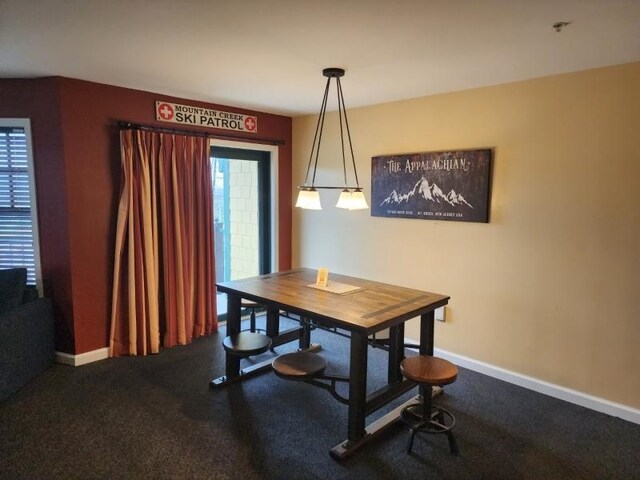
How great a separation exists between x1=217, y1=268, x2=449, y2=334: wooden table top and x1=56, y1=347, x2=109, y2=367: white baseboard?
1345mm

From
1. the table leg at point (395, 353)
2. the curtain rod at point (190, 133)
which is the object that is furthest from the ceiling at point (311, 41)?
the table leg at point (395, 353)

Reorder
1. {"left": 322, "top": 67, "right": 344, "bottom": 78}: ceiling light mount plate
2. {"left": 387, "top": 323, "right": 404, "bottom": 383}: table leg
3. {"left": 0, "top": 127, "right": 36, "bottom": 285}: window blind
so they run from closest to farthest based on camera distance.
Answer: {"left": 322, "top": 67, "right": 344, "bottom": 78}: ceiling light mount plate → {"left": 387, "top": 323, "right": 404, "bottom": 383}: table leg → {"left": 0, "top": 127, "right": 36, "bottom": 285}: window blind

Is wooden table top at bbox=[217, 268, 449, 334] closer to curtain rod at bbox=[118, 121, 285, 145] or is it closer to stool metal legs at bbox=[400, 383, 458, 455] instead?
stool metal legs at bbox=[400, 383, 458, 455]

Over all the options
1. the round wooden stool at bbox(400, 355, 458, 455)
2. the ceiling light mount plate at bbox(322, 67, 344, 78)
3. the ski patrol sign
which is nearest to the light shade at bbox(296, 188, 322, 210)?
the ceiling light mount plate at bbox(322, 67, 344, 78)

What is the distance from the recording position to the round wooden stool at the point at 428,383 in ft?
7.46

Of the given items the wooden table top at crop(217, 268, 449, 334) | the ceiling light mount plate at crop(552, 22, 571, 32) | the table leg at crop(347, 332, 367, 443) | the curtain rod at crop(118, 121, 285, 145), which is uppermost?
the ceiling light mount plate at crop(552, 22, 571, 32)

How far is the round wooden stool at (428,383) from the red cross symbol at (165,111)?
9.70 ft

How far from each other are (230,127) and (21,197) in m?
1.94

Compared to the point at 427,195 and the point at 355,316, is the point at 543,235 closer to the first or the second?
the point at 427,195

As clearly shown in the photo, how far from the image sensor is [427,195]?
143 inches

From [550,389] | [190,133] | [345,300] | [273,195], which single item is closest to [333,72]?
[345,300]

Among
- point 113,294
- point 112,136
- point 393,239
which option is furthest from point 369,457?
point 112,136

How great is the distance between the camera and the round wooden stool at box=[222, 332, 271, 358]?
9.33 ft

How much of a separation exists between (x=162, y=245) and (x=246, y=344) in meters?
1.42
